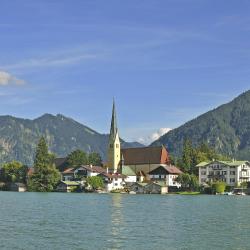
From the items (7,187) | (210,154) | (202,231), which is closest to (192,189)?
(210,154)

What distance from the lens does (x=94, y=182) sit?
163 metres

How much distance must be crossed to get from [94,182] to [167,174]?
26437 millimetres

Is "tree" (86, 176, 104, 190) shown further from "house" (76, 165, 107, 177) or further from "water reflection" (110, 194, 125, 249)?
"water reflection" (110, 194, 125, 249)

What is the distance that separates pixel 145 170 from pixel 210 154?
22976 millimetres

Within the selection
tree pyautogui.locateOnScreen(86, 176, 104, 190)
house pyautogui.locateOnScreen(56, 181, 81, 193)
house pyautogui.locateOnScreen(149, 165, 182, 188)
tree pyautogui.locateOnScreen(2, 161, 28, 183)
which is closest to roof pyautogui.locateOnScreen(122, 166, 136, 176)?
house pyautogui.locateOnScreen(149, 165, 182, 188)

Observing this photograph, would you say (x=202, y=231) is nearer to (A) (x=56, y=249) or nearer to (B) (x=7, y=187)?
(A) (x=56, y=249)

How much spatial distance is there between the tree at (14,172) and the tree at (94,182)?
1026 inches

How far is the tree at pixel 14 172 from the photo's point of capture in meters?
180

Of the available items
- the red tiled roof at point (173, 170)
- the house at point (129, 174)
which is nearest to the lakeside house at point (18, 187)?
the house at point (129, 174)

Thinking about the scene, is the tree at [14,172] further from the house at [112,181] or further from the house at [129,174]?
the house at [129,174]

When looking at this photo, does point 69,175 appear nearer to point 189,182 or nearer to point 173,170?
point 173,170

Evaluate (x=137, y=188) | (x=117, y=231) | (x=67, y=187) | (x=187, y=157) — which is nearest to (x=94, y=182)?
(x=67, y=187)

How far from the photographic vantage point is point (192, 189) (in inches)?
6294

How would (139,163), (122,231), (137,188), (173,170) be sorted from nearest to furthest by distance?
(122,231)
(137,188)
(173,170)
(139,163)
